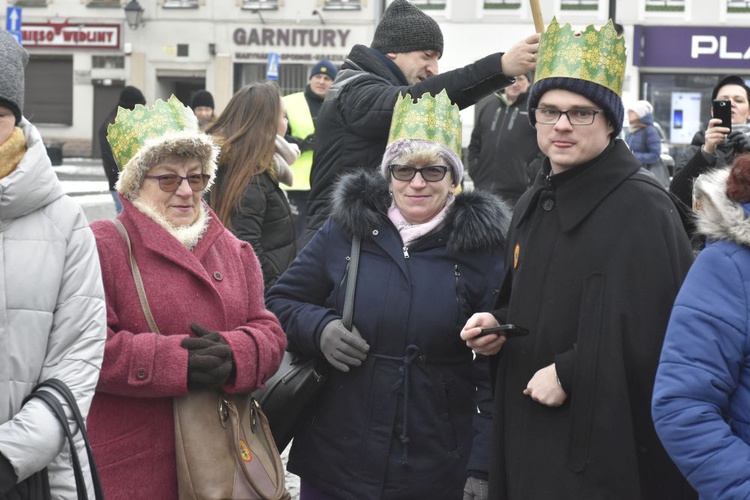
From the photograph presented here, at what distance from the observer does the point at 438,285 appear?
13.5ft

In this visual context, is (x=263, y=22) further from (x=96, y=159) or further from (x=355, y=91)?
(x=355, y=91)

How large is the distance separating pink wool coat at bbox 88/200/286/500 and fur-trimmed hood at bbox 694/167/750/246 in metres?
1.49

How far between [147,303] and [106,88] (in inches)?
1318

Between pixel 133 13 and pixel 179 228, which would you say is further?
pixel 133 13

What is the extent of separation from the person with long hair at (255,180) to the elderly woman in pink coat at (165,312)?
197 cm

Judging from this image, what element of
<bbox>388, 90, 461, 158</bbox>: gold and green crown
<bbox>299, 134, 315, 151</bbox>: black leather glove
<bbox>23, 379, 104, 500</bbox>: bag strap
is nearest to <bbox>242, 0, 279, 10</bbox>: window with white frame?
<bbox>299, 134, 315, 151</bbox>: black leather glove

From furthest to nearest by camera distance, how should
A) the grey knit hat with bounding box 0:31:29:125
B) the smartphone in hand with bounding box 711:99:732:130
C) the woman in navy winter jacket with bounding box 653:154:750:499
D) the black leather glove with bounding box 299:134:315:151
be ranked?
the black leather glove with bounding box 299:134:315:151 → the smartphone in hand with bounding box 711:99:732:130 → the grey knit hat with bounding box 0:31:29:125 → the woman in navy winter jacket with bounding box 653:154:750:499

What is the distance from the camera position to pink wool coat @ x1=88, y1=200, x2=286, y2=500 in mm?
3670

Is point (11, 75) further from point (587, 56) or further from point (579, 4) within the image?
point (579, 4)

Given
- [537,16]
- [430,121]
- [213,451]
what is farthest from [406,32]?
[213,451]

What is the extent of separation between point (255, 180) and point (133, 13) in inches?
1151

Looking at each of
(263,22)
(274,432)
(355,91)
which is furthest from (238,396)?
(263,22)

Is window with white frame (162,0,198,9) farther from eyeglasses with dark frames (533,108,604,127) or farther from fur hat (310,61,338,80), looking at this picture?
eyeglasses with dark frames (533,108,604,127)

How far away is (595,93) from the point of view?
11.7 feet
